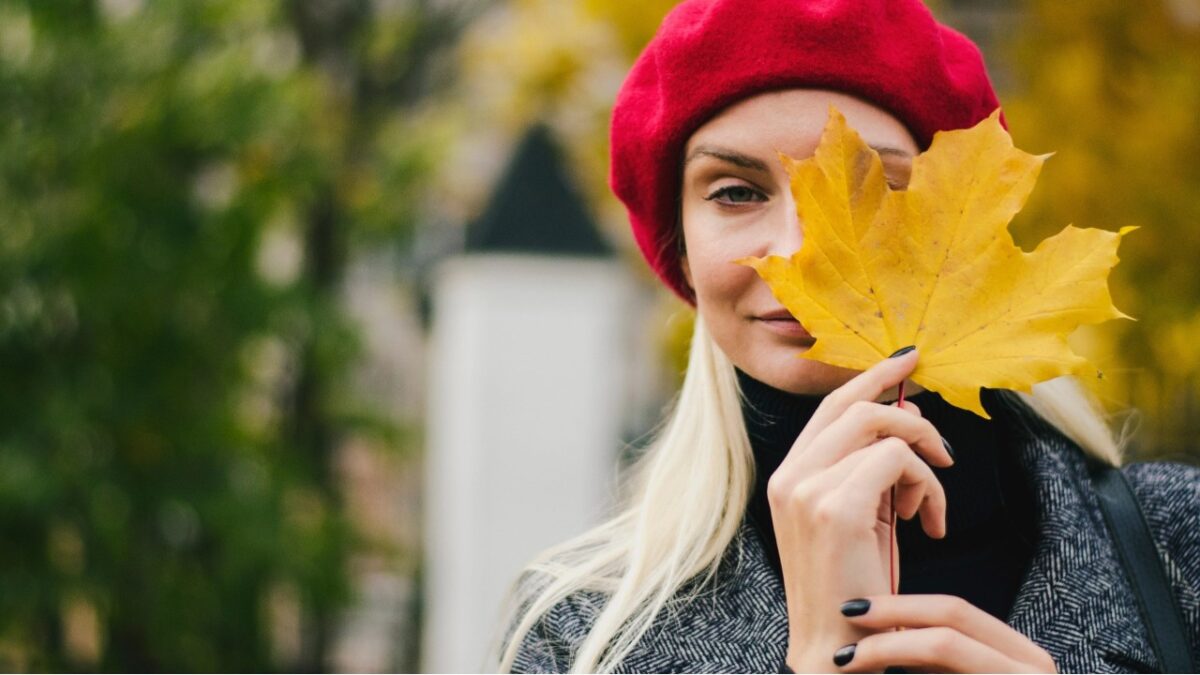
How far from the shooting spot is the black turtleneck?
1.49 metres

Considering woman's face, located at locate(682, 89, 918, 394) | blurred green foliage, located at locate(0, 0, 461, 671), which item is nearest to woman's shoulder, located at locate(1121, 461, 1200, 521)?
woman's face, located at locate(682, 89, 918, 394)

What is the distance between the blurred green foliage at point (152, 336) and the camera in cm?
486

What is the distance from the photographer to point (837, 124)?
1104mm

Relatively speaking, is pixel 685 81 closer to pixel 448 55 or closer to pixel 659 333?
pixel 659 333

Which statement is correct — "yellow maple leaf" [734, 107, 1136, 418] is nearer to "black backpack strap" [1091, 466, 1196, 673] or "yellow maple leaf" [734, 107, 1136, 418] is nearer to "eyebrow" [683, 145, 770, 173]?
"eyebrow" [683, 145, 770, 173]

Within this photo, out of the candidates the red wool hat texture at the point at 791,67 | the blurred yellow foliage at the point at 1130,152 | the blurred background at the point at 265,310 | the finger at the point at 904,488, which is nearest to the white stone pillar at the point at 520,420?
the blurred background at the point at 265,310

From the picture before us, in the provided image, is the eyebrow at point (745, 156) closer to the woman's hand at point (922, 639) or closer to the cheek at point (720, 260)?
the cheek at point (720, 260)

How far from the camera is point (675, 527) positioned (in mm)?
1604

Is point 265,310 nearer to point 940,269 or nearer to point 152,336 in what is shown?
point 152,336

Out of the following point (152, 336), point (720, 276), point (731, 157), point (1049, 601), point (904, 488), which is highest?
point (731, 157)

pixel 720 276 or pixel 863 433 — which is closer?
pixel 863 433

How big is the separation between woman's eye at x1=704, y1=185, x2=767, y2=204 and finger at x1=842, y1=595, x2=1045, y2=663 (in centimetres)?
53

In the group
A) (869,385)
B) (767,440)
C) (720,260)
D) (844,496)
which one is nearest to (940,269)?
(869,385)

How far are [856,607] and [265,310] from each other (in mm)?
4667
